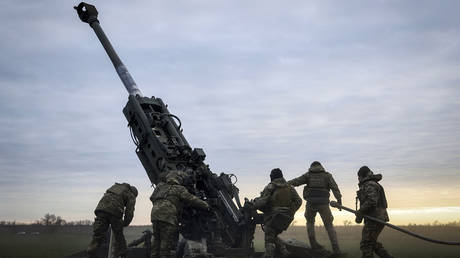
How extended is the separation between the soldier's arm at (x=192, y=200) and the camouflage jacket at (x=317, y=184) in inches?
102

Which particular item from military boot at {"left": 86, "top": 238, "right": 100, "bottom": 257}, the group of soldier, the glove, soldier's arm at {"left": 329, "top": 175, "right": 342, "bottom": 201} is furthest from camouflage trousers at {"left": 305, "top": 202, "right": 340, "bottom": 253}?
military boot at {"left": 86, "top": 238, "right": 100, "bottom": 257}

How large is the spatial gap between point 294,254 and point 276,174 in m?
1.79

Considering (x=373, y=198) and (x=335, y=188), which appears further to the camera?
(x=335, y=188)

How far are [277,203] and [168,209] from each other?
2195 mm

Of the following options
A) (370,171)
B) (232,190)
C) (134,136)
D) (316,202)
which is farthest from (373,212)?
(134,136)

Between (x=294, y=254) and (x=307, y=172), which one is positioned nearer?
(x=294, y=254)

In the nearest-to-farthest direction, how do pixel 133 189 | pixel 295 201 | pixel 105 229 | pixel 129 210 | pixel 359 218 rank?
pixel 359 218, pixel 295 201, pixel 105 229, pixel 129 210, pixel 133 189

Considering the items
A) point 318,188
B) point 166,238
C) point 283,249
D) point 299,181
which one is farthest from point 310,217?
point 166,238

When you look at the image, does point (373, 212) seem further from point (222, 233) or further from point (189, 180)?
point (189, 180)

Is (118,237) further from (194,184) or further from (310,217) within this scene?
(310,217)

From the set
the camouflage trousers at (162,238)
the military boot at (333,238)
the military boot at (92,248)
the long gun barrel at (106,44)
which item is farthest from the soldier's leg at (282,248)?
the long gun barrel at (106,44)

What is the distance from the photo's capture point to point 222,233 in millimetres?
10477

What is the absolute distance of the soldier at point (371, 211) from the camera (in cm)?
969

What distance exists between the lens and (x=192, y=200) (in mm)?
9812
